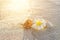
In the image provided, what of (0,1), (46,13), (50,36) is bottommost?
(50,36)

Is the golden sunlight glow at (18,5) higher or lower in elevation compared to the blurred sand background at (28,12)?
higher

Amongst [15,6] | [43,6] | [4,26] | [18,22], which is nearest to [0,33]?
[4,26]

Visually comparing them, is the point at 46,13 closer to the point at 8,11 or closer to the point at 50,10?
the point at 50,10

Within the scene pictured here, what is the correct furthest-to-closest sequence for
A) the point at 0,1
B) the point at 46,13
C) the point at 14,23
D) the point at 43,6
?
the point at 0,1, the point at 43,6, the point at 46,13, the point at 14,23

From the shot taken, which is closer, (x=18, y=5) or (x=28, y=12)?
(x=28, y=12)

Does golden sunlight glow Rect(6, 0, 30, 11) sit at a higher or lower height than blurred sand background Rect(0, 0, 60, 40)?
higher

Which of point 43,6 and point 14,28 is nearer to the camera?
point 14,28

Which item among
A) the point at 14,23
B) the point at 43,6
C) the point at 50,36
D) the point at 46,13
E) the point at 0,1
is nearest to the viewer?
the point at 50,36

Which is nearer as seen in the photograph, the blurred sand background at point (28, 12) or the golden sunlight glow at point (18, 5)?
the blurred sand background at point (28, 12)

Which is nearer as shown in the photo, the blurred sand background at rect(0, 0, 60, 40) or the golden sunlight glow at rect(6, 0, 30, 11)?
the blurred sand background at rect(0, 0, 60, 40)

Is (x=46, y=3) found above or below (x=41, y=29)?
above
